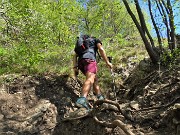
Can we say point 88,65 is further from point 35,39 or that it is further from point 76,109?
point 35,39

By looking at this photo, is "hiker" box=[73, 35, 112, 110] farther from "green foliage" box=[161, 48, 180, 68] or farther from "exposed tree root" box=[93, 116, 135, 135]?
"green foliage" box=[161, 48, 180, 68]

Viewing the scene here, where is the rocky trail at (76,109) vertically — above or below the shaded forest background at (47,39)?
below

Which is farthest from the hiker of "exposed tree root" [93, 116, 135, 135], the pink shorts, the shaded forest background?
the shaded forest background

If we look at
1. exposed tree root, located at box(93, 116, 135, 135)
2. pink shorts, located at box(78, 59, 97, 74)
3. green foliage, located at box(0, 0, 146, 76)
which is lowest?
exposed tree root, located at box(93, 116, 135, 135)

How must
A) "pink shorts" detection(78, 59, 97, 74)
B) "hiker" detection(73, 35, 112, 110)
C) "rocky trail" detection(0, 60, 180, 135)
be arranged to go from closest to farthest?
"rocky trail" detection(0, 60, 180, 135), "hiker" detection(73, 35, 112, 110), "pink shorts" detection(78, 59, 97, 74)

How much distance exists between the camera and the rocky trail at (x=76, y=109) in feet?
16.3

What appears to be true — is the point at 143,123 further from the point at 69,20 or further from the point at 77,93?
the point at 69,20

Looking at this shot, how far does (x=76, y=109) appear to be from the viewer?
6.73 meters

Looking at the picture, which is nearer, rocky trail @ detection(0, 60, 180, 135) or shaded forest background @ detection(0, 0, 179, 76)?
rocky trail @ detection(0, 60, 180, 135)

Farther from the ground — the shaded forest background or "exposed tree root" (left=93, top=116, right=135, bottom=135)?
the shaded forest background

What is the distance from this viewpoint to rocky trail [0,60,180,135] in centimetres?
498

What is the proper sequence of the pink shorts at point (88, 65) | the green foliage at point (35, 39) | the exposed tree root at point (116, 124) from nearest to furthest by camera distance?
the exposed tree root at point (116, 124) < the pink shorts at point (88, 65) < the green foliage at point (35, 39)

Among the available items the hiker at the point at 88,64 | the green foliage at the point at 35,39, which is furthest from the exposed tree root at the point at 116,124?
the green foliage at the point at 35,39

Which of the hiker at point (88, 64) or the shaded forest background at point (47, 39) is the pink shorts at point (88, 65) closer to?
the hiker at point (88, 64)
